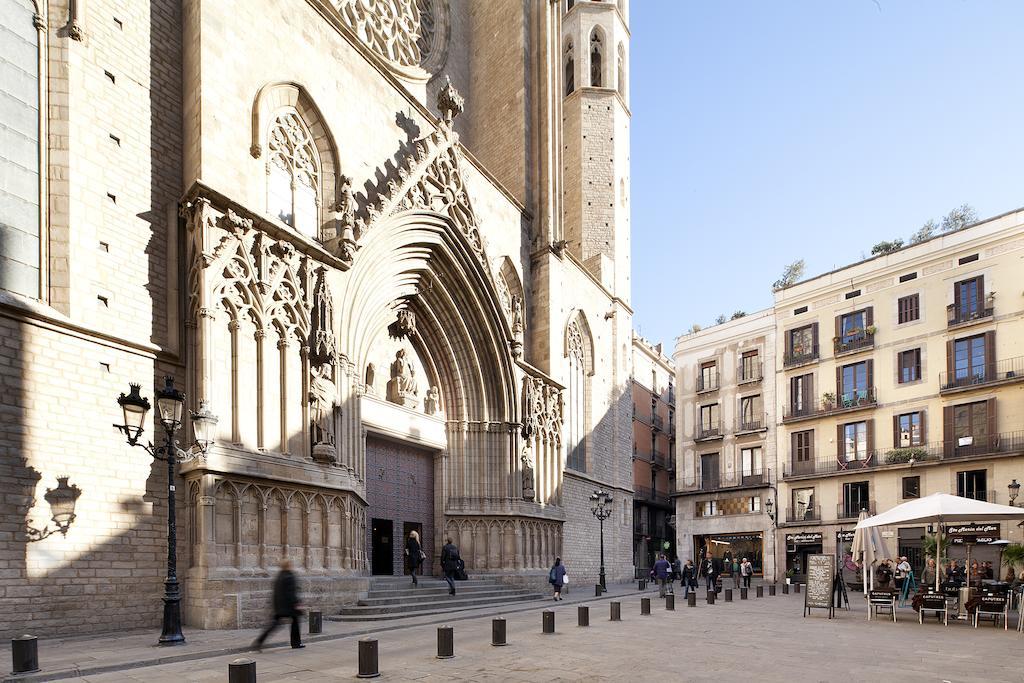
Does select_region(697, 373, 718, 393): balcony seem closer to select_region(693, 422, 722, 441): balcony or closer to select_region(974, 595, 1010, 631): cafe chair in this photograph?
select_region(693, 422, 722, 441): balcony

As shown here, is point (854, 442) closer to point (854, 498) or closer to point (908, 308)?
point (854, 498)

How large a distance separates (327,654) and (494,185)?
18.1 metres

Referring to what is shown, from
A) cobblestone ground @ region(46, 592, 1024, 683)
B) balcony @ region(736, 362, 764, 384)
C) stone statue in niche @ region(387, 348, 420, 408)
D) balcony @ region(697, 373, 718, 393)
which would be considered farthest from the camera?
balcony @ region(697, 373, 718, 393)

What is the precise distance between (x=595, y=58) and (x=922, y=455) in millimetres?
22771

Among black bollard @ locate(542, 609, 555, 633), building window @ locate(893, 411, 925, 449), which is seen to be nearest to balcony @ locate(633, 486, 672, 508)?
building window @ locate(893, 411, 925, 449)

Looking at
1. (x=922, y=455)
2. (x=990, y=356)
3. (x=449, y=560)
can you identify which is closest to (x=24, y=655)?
(x=449, y=560)

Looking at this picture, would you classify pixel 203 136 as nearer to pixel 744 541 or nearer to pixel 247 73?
pixel 247 73

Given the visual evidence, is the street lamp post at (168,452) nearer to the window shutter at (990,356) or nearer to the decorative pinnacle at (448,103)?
the decorative pinnacle at (448,103)

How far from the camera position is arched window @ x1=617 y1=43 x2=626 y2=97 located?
38.8m

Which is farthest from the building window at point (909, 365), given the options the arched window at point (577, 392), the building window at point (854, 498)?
the arched window at point (577, 392)

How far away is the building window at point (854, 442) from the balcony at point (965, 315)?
592cm

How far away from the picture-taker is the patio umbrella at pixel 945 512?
52.9ft

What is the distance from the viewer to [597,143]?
3703 cm

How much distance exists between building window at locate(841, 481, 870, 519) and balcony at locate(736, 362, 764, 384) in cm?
730
